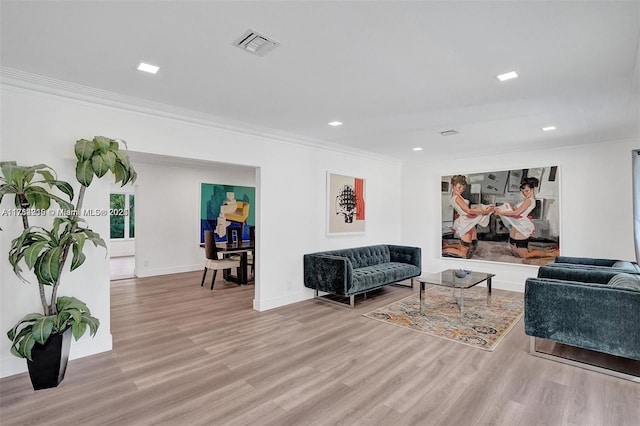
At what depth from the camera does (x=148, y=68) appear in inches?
107

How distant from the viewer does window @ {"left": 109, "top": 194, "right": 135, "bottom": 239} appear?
10258 mm

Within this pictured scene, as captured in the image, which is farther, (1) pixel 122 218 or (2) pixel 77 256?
(1) pixel 122 218

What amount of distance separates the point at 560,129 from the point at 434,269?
12.1 ft

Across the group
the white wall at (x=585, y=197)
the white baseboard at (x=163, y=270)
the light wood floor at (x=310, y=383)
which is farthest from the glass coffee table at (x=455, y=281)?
the white baseboard at (x=163, y=270)

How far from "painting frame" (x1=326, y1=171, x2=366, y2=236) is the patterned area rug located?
1.66 meters

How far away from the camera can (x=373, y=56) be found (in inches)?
98.9

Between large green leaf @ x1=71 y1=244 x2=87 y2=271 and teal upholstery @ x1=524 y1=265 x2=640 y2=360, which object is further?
teal upholstery @ x1=524 y1=265 x2=640 y2=360

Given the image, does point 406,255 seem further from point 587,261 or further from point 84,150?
point 84,150

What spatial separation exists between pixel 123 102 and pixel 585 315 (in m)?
5.01

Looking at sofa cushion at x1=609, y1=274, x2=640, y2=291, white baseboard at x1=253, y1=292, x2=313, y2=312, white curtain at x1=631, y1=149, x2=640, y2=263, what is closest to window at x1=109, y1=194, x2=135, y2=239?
white baseboard at x1=253, y1=292, x2=313, y2=312

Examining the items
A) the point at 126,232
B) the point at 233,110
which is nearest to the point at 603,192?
the point at 233,110

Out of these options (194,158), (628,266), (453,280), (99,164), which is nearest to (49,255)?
(99,164)

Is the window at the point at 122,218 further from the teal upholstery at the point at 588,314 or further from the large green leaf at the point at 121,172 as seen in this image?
the teal upholstery at the point at 588,314

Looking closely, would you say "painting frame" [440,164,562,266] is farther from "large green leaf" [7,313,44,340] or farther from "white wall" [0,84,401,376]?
"large green leaf" [7,313,44,340]
